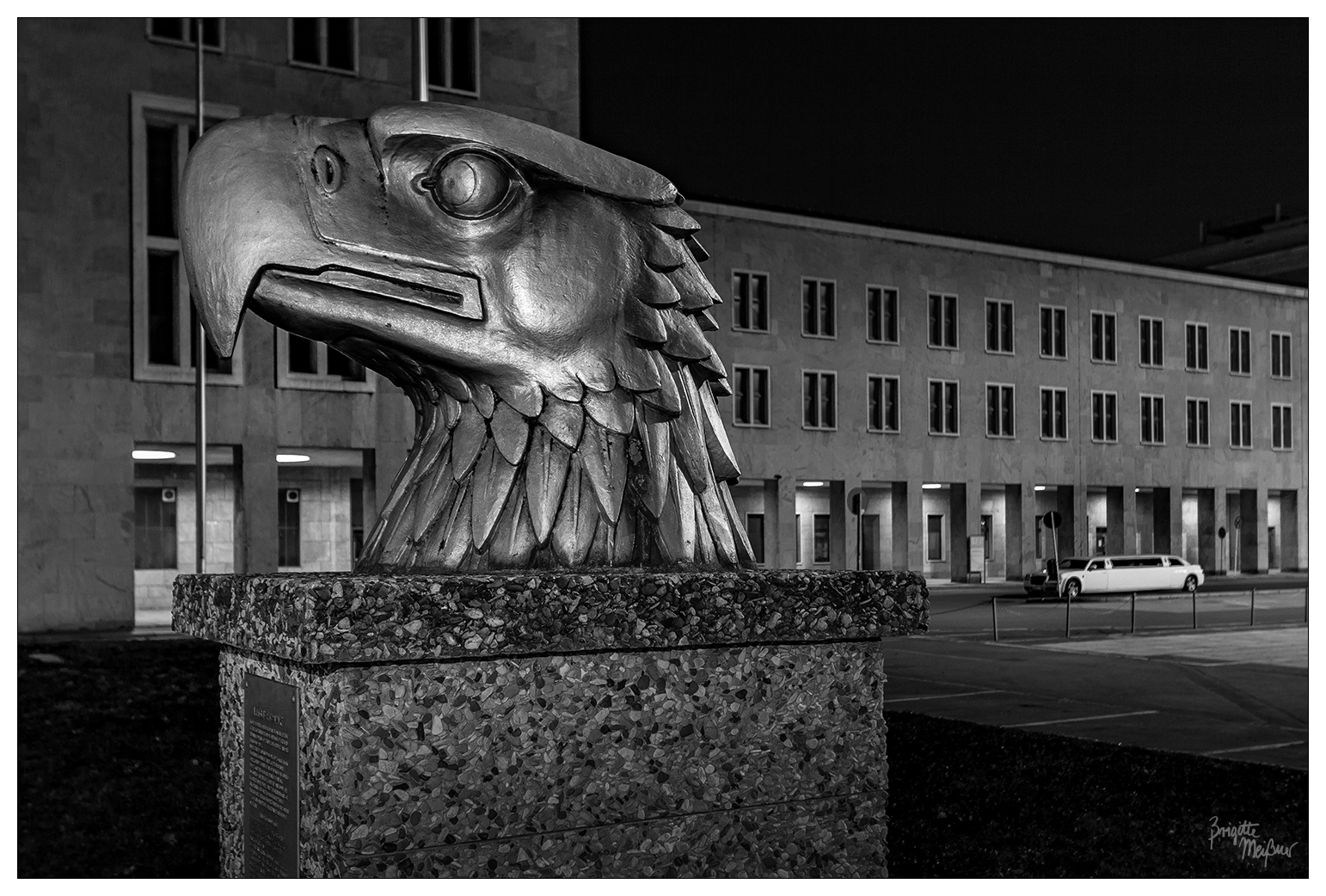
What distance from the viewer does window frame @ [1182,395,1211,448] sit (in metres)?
46.2

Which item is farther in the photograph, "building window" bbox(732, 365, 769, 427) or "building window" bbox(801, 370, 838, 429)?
"building window" bbox(801, 370, 838, 429)

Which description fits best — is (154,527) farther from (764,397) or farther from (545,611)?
(545,611)

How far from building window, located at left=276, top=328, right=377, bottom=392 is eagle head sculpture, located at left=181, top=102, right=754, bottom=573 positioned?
21.1 meters

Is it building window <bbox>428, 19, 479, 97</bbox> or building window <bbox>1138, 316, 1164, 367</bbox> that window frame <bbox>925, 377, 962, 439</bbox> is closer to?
building window <bbox>1138, 316, 1164, 367</bbox>

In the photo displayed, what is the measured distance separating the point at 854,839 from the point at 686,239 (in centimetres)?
164

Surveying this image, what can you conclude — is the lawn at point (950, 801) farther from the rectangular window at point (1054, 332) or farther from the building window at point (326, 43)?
the rectangular window at point (1054, 332)

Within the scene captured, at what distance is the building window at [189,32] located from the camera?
23.2m

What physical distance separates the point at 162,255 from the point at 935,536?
2656 cm

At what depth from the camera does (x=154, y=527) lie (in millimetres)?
27547

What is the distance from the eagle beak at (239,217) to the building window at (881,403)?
3672 centimetres

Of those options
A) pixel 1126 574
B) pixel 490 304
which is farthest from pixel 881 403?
pixel 490 304

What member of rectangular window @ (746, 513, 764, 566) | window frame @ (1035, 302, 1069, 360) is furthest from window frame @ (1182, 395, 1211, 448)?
rectangular window @ (746, 513, 764, 566)

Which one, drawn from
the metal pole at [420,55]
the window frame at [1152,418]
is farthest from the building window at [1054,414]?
the metal pole at [420,55]

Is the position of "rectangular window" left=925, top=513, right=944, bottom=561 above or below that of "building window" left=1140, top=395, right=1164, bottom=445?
below
